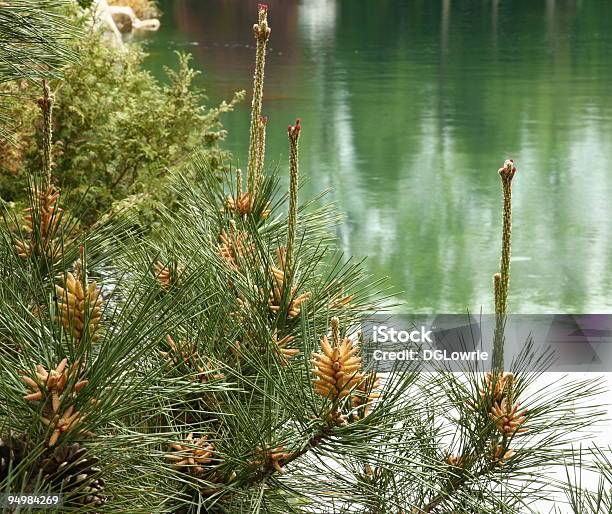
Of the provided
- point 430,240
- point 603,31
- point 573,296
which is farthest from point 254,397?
point 603,31

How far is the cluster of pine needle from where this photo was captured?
2.39 feet

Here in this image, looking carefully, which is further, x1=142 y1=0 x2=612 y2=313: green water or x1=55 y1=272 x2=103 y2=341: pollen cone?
x1=142 y1=0 x2=612 y2=313: green water

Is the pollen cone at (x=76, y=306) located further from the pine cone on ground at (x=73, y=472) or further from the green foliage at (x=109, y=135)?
the green foliage at (x=109, y=135)

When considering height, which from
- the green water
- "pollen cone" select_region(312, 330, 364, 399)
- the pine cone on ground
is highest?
"pollen cone" select_region(312, 330, 364, 399)

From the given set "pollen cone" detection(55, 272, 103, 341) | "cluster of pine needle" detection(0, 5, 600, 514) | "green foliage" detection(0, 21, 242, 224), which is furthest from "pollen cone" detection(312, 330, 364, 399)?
"green foliage" detection(0, 21, 242, 224)

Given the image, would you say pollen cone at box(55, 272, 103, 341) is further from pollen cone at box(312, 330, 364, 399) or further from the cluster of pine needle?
pollen cone at box(312, 330, 364, 399)

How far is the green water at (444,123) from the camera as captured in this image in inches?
325

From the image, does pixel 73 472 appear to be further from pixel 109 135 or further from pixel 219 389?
pixel 109 135

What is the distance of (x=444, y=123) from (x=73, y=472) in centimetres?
1039

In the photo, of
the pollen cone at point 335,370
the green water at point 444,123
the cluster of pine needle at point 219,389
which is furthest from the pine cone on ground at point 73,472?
the green water at point 444,123

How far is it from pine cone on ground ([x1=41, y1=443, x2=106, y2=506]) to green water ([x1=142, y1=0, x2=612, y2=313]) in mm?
6424

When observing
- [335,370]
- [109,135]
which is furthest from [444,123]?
[335,370]

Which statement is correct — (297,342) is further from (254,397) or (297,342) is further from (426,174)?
(426,174)

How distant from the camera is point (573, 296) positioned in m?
7.78
